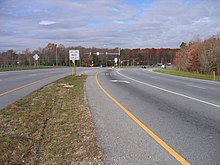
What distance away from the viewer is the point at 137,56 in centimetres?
17138

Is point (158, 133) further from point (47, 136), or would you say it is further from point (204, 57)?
point (204, 57)

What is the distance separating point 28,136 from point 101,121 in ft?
7.48

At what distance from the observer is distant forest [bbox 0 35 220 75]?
137 feet

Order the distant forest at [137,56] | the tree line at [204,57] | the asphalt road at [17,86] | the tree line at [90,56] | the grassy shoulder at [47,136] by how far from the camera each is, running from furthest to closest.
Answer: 1. the tree line at [90,56]
2. the distant forest at [137,56]
3. the tree line at [204,57]
4. the asphalt road at [17,86]
5. the grassy shoulder at [47,136]

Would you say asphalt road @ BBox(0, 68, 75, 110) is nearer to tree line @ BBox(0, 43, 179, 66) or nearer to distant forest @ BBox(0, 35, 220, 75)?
distant forest @ BBox(0, 35, 220, 75)

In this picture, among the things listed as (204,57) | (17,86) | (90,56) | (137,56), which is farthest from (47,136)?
(137,56)

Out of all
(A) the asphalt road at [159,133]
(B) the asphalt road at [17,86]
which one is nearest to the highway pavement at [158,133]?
(A) the asphalt road at [159,133]

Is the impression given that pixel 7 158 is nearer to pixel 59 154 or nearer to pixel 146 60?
pixel 59 154

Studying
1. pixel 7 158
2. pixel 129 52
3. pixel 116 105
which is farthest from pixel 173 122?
pixel 129 52

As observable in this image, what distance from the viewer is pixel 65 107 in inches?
391

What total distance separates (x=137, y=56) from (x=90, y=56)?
4428cm

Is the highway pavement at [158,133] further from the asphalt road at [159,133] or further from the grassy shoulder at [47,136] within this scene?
the grassy shoulder at [47,136]

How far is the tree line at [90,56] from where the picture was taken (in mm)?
114100

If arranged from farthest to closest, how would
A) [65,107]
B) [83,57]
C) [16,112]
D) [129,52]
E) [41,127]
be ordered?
[129,52]
[83,57]
[65,107]
[16,112]
[41,127]
